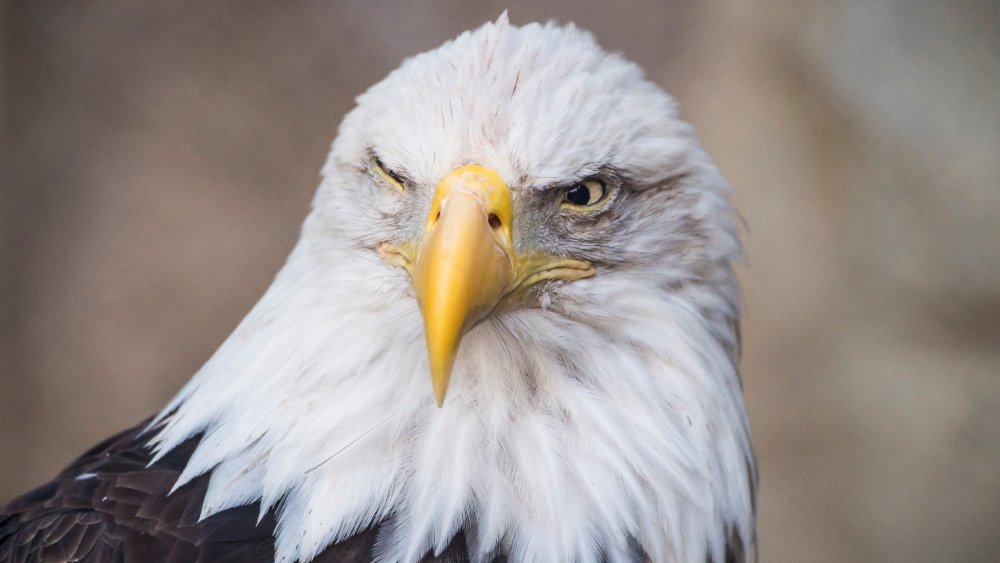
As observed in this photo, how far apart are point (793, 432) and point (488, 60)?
2.29 meters

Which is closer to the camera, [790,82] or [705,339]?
[705,339]

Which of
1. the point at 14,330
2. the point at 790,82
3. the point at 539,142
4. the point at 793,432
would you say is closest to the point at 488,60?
the point at 539,142

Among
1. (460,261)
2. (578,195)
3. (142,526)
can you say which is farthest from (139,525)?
(578,195)

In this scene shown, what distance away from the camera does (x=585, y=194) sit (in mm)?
1387

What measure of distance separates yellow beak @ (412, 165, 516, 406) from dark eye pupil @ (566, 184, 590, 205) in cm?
13

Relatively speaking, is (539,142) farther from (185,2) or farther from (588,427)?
(185,2)

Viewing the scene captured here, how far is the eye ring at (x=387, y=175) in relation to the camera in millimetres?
1398

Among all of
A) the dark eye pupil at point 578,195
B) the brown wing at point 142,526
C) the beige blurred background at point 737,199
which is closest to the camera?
the brown wing at point 142,526

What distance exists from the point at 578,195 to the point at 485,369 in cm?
30

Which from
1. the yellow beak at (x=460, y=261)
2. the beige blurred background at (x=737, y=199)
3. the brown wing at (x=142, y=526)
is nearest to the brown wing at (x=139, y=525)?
the brown wing at (x=142, y=526)

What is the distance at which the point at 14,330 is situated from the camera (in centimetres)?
371

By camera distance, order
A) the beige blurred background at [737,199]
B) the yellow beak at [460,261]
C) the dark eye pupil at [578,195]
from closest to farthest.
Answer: the yellow beak at [460,261], the dark eye pupil at [578,195], the beige blurred background at [737,199]

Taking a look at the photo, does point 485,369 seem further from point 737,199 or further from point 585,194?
point 737,199

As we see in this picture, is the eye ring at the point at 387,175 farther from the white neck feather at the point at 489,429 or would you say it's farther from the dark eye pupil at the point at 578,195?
the dark eye pupil at the point at 578,195
